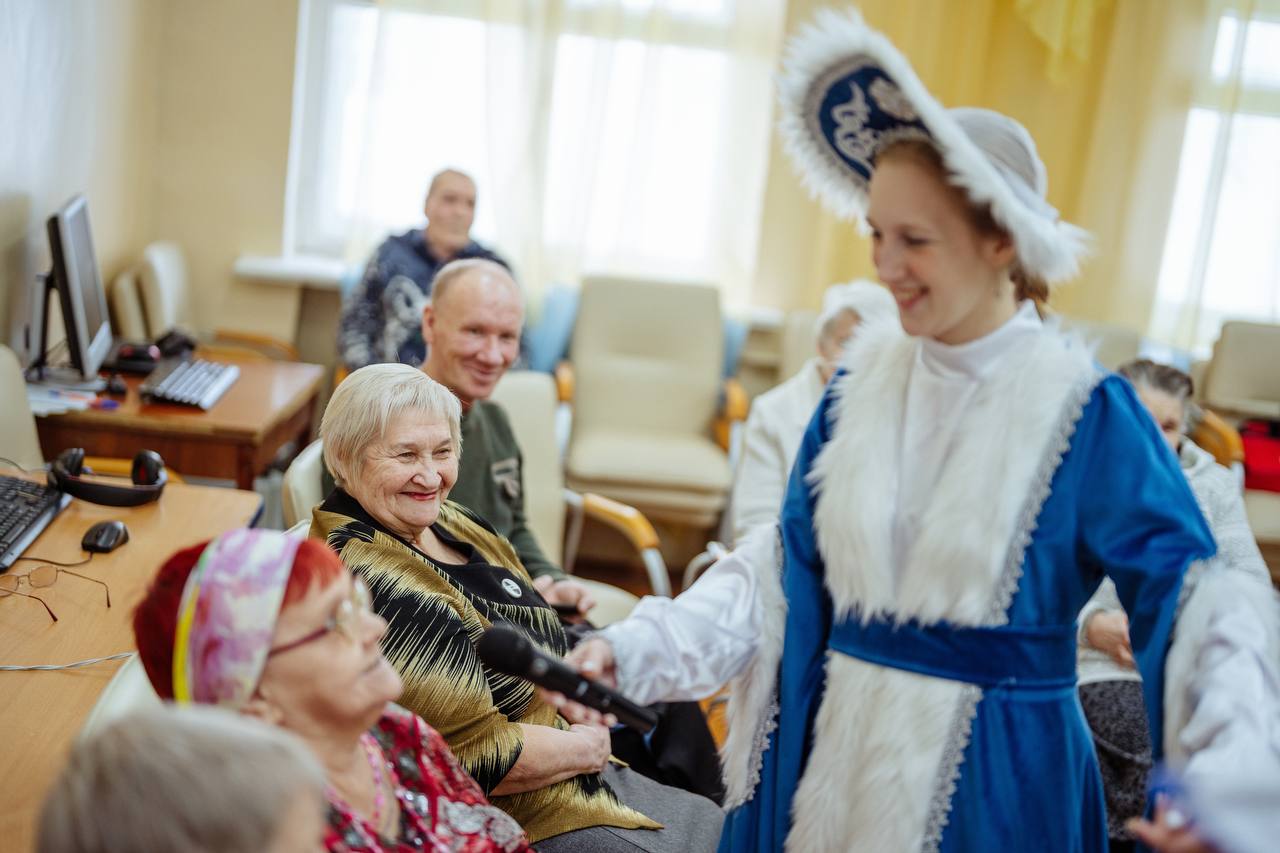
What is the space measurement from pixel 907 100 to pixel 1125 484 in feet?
1.54

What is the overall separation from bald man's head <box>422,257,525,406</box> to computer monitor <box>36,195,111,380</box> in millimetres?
1095

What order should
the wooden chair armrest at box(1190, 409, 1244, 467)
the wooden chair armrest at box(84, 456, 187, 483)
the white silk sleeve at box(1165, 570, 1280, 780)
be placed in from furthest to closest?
the wooden chair armrest at box(1190, 409, 1244, 467)
the wooden chair armrest at box(84, 456, 187, 483)
the white silk sleeve at box(1165, 570, 1280, 780)

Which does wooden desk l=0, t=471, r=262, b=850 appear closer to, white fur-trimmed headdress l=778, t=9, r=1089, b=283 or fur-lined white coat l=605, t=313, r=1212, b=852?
fur-lined white coat l=605, t=313, r=1212, b=852

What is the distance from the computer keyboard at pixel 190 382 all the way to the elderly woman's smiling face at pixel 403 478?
59.7 inches

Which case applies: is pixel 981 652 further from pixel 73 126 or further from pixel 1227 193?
pixel 1227 193

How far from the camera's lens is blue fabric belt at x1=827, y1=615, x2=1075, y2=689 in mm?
1356

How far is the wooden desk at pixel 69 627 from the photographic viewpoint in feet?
4.74

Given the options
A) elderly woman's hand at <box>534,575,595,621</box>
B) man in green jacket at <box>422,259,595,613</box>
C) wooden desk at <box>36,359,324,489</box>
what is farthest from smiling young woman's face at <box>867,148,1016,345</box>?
wooden desk at <box>36,359,324,489</box>

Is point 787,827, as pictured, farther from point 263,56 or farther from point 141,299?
point 263,56

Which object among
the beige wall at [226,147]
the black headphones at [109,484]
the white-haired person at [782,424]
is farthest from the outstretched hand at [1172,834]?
the beige wall at [226,147]

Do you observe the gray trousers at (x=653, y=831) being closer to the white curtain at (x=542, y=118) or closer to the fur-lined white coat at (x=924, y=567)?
the fur-lined white coat at (x=924, y=567)

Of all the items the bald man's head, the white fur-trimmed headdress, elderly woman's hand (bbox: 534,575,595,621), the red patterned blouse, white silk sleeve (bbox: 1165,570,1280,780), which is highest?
the white fur-trimmed headdress

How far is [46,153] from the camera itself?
3.53 m

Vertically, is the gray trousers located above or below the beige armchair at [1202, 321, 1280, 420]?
below
